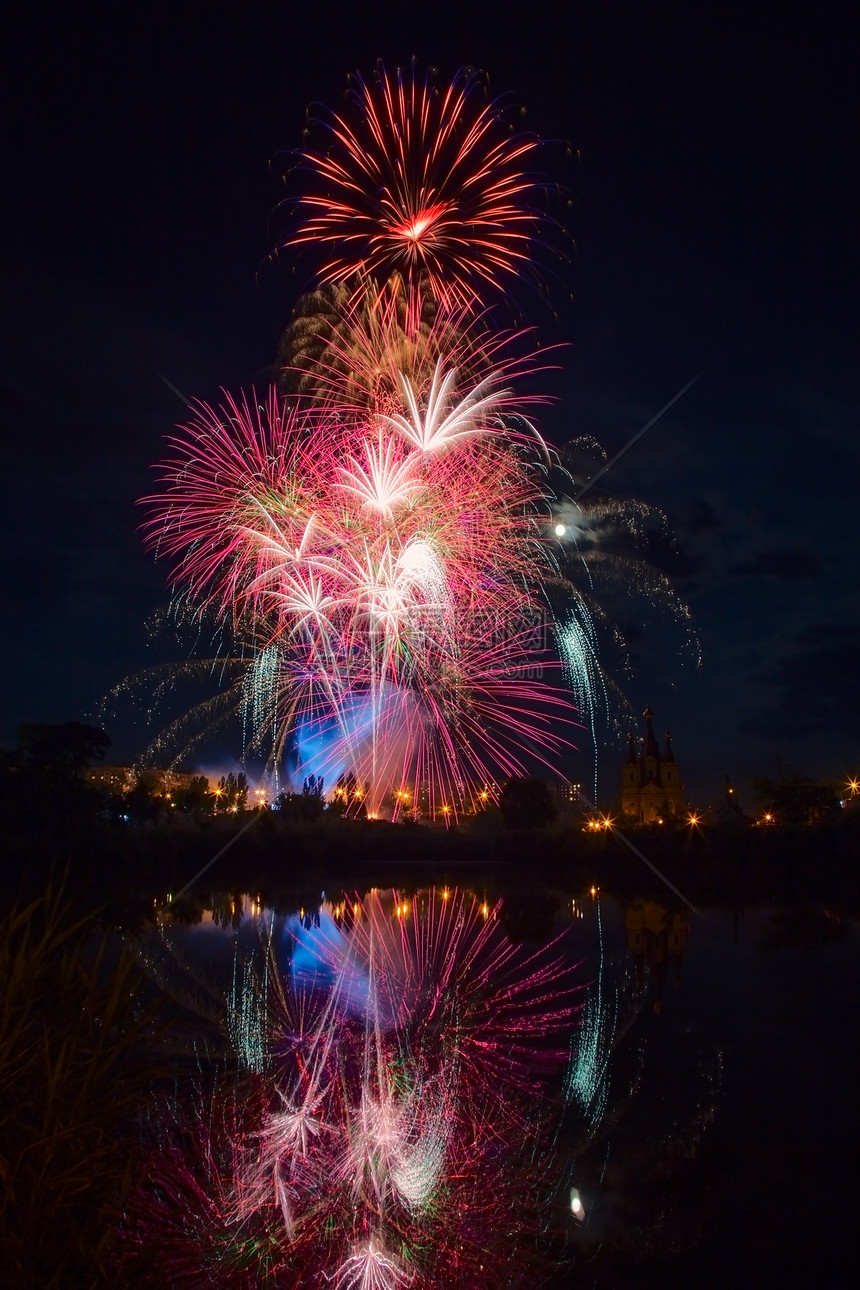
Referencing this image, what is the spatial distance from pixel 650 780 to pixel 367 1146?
276 ft

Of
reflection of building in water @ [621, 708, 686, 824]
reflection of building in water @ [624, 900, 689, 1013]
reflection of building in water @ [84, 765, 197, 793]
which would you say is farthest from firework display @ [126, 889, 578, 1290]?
reflection of building in water @ [621, 708, 686, 824]

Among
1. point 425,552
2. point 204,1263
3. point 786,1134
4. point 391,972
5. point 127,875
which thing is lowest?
point 204,1263

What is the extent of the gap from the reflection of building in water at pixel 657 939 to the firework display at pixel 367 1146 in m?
1.45

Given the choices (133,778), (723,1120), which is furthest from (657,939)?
(133,778)

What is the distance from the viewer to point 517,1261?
4.48 m

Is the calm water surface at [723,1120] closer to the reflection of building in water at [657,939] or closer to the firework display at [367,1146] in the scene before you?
the reflection of building in water at [657,939]

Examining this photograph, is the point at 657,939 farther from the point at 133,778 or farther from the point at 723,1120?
the point at 133,778

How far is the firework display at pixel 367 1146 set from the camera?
4.54 m

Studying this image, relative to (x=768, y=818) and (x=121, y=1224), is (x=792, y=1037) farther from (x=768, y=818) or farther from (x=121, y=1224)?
(x=768, y=818)

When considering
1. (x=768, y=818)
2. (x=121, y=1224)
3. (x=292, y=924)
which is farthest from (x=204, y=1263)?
(x=768, y=818)

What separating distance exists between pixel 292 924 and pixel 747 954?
931 cm

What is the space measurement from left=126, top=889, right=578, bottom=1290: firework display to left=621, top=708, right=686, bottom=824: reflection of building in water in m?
74.5

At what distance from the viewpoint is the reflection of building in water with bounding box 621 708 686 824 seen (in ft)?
276

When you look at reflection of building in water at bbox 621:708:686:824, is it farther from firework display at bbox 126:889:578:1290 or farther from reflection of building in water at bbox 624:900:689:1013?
firework display at bbox 126:889:578:1290
